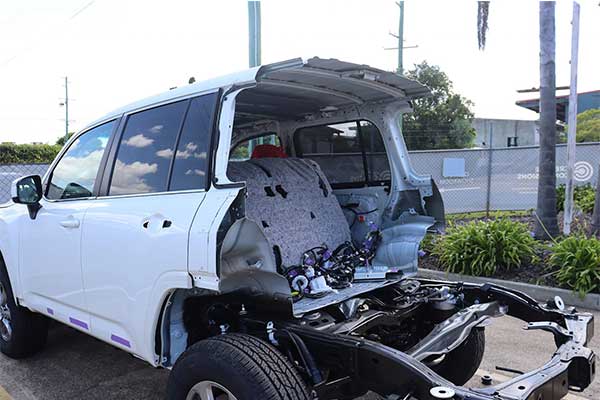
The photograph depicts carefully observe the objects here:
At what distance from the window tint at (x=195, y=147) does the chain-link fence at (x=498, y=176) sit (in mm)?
10067

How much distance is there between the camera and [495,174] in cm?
1193

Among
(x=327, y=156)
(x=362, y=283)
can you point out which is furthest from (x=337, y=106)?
(x=362, y=283)

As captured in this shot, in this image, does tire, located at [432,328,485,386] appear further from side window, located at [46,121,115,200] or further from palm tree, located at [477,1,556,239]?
palm tree, located at [477,1,556,239]

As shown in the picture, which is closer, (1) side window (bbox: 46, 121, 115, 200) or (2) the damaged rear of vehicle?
(2) the damaged rear of vehicle

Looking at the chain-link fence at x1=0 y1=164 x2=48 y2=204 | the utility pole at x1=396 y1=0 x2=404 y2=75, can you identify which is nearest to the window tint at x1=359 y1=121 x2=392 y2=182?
the chain-link fence at x1=0 y1=164 x2=48 y2=204

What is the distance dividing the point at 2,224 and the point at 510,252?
5923 mm

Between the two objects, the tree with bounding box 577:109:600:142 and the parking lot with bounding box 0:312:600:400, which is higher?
the tree with bounding box 577:109:600:142

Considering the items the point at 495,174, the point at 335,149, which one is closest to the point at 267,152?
the point at 335,149

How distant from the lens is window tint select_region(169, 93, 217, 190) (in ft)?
9.46

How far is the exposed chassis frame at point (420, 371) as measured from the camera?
2164 millimetres

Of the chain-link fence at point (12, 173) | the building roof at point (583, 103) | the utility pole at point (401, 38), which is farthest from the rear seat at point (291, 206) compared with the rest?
the building roof at point (583, 103)

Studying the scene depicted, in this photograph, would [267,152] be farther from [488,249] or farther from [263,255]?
[488,249]

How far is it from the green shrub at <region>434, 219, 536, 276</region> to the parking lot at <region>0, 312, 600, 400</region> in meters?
1.64

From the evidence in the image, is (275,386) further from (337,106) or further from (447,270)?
(447,270)
